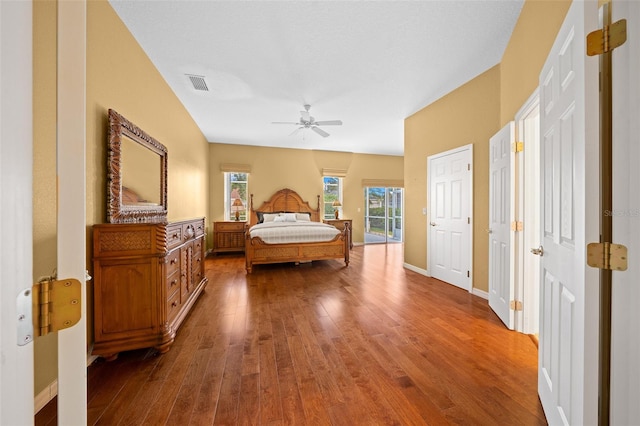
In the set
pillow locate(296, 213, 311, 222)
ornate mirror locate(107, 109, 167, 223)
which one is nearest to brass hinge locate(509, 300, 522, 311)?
ornate mirror locate(107, 109, 167, 223)

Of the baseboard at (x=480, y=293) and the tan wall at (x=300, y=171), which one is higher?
the tan wall at (x=300, y=171)

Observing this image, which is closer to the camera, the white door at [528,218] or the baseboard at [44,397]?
the baseboard at [44,397]

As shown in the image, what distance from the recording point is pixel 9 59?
40 cm

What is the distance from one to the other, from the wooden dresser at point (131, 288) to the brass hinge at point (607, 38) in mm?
2497

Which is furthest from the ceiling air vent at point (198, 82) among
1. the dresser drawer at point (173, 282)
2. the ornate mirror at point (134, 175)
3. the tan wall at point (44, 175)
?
the dresser drawer at point (173, 282)

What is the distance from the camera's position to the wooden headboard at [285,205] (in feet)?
21.4

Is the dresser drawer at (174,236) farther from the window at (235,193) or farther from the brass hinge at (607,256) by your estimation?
the window at (235,193)

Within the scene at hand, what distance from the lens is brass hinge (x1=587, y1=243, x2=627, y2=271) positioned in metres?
0.83

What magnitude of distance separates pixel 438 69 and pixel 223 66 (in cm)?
254

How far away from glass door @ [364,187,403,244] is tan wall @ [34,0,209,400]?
5327mm

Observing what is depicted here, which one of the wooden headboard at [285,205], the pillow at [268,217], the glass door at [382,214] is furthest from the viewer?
the glass door at [382,214]

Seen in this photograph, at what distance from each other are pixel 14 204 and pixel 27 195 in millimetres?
41

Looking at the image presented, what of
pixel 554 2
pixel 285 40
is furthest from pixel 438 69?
pixel 285 40

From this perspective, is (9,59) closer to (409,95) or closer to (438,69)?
(438,69)
